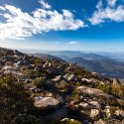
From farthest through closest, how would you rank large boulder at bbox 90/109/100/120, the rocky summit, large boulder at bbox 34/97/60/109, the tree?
1. large boulder at bbox 34/97/60/109
2. large boulder at bbox 90/109/100/120
3. the rocky summit
4. the tree

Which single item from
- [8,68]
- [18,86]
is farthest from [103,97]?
[8,68]

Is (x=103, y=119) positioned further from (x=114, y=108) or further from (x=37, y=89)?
(x=37, y=89)

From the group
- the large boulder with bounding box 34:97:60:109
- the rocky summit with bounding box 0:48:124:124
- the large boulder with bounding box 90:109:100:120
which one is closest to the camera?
the rocky summit with bounding box 0:48:124:124

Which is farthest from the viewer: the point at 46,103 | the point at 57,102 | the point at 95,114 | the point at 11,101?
the point at 57,102

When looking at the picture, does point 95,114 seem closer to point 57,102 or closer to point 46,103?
point 57,102

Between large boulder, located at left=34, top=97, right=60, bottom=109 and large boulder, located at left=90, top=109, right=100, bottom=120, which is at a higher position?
large boulder, located at left=34, top=97, right=60, bottom=109

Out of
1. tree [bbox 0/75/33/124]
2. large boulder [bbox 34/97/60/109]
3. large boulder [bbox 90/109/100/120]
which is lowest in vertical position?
large boulder [bbox 90/109/100/120]

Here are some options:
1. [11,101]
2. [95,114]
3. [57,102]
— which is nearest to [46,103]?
[57,102]

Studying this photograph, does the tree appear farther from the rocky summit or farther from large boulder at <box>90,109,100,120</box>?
large boulder at <box>90,109,100,120</box>

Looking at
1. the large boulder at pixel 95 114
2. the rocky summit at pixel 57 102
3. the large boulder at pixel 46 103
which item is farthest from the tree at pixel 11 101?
the large boulder at pixel 95 114

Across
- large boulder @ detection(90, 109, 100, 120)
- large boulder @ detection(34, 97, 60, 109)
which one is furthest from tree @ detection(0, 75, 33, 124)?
large boulder @ detection(90, 109, 100, 120)

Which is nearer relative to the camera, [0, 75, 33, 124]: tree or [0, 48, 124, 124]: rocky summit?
[0, 75, 33, 124]: tree
